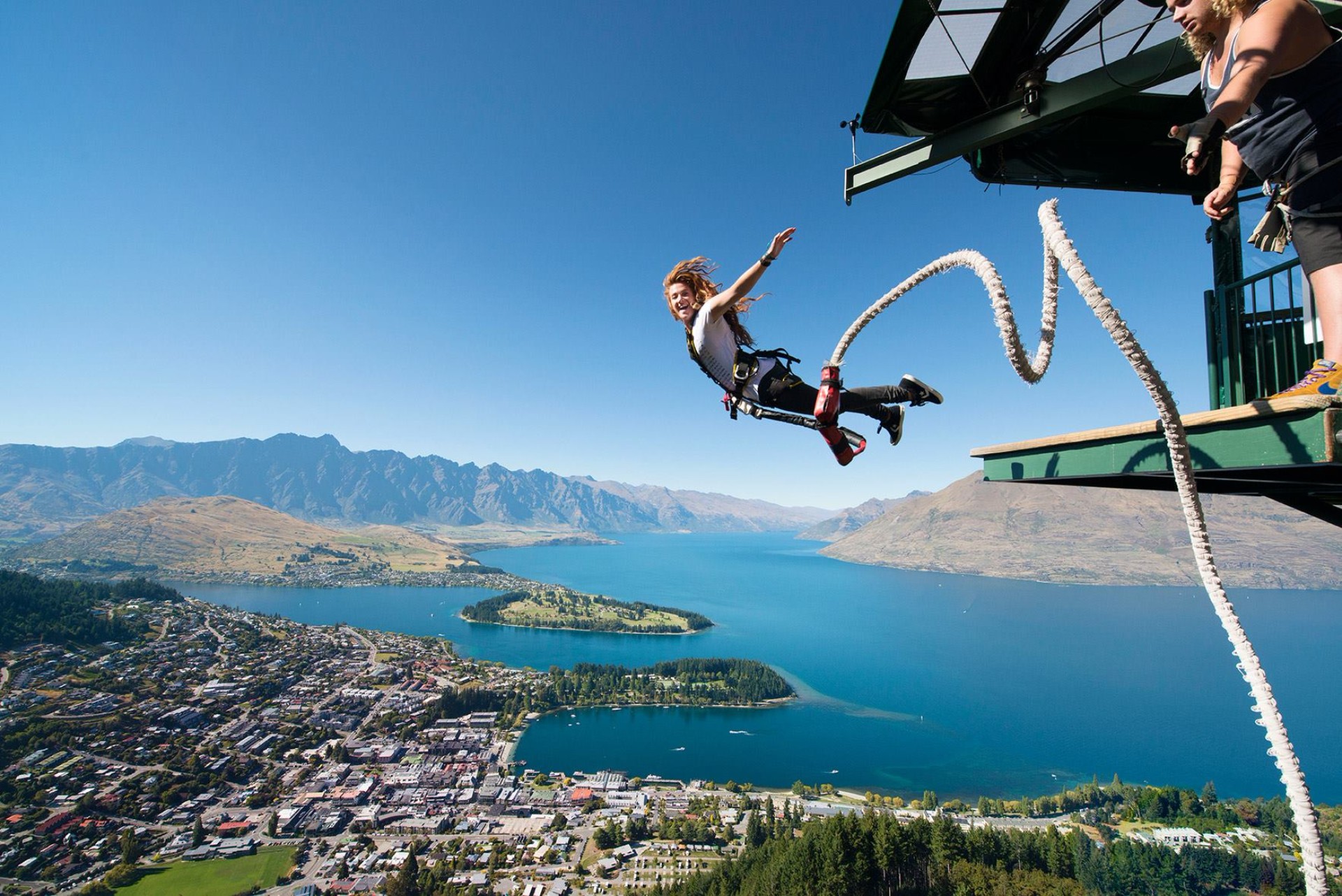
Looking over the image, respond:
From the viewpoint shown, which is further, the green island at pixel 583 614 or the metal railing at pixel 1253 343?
the green island at pixel 583 614

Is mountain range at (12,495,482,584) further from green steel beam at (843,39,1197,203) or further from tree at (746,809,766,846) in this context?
green steel beam at (843,39,1197,203)

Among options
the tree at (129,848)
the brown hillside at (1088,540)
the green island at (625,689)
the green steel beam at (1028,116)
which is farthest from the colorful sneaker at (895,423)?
the brown hillside at (1088,540)

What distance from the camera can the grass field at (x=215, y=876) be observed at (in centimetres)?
1939

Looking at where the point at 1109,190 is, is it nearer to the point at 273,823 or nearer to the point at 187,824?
the point at 273,823

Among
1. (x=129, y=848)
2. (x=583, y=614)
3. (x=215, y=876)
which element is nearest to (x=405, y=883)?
(x=215, y=876)

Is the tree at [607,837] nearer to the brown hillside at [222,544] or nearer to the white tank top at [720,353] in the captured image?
the white tank top at [720,353]

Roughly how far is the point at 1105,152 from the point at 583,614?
7151 centimetres

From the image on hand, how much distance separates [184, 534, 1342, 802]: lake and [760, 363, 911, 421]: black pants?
29.3 m

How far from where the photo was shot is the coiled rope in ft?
2.99

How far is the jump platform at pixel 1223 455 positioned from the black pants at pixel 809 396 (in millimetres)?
742

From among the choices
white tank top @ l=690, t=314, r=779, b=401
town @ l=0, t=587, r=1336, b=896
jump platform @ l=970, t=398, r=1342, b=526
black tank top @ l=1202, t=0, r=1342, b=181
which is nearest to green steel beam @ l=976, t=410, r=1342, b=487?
jump platform @ l=970, t=398, r=1342, b=526

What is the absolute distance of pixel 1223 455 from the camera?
174cm

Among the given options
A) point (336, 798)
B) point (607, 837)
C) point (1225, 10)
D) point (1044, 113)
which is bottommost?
point (336, 798)

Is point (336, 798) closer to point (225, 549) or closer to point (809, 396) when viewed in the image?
point (809, 396)
